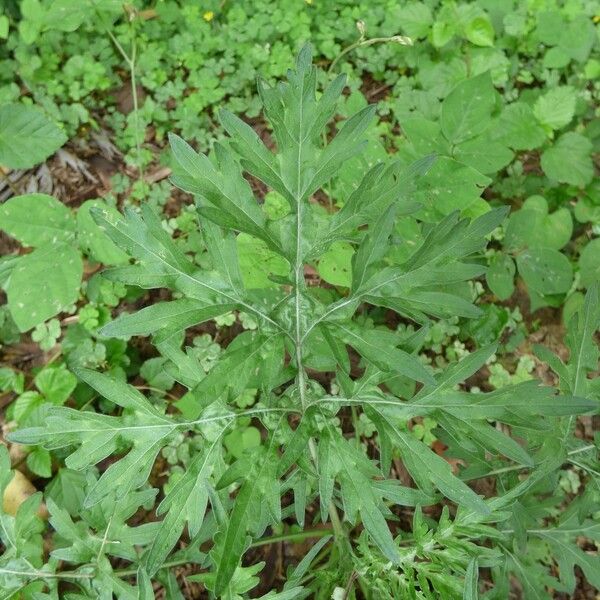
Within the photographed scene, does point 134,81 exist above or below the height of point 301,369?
above

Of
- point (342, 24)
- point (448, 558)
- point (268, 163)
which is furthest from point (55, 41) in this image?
point (448, 558)

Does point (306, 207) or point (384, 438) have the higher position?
point (306, 207)

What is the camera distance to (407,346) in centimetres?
165

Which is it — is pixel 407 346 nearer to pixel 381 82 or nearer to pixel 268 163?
pixel 268 163

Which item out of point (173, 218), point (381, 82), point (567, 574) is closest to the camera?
point (567, 574)

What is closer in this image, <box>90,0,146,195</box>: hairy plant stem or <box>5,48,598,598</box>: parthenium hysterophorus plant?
<box>5,48,598,598</box>: parthenium hysterophorus plant

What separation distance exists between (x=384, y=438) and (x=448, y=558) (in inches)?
15.1

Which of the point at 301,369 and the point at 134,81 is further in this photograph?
the point at 134,81

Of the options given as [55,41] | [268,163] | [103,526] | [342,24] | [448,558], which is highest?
[55,41]

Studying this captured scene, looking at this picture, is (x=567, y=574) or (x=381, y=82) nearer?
(x=567, y=574)

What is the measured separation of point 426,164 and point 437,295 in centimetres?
35

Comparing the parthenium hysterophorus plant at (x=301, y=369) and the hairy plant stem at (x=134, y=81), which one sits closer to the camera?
the parthenium hysterophorus plant at (x=301, y=369)

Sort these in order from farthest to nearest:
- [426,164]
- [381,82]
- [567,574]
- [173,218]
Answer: [381,82], [173,218], [567,574], [426,164]

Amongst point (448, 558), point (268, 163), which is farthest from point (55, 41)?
point (448, 558)
